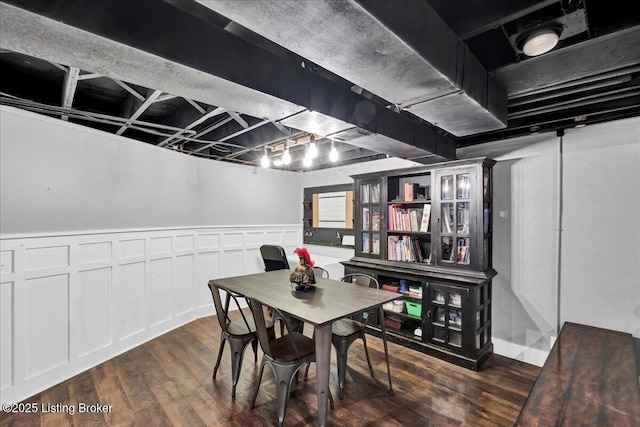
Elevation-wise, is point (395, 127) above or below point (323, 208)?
above

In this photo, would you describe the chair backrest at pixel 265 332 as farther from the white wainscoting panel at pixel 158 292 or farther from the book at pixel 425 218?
the white wainscoting panel at pixel 158 292

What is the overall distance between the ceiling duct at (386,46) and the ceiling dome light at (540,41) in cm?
28

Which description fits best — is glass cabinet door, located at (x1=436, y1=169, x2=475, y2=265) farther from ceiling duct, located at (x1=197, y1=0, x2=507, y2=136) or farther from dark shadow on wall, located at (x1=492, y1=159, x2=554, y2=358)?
ceiling duct, located at (x1=197, y1=0, x2=507, y2=136)

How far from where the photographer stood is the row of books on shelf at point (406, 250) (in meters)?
3.37

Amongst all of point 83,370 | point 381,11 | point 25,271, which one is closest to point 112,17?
point 381,11

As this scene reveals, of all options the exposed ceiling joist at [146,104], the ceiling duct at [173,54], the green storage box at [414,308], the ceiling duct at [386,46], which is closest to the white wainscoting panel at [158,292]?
the exposed ceiling joist at [146,104]

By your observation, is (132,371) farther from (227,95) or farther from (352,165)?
(352,165)

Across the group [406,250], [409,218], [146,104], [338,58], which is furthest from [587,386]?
[146,104]

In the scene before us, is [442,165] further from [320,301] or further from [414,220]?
[320,301]

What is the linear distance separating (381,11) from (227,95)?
2.99 feet

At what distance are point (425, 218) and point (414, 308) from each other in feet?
3.32

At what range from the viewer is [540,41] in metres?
1.45

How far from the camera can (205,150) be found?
444 cm

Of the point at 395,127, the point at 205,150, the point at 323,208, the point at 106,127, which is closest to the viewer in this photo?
the point at 395,127
